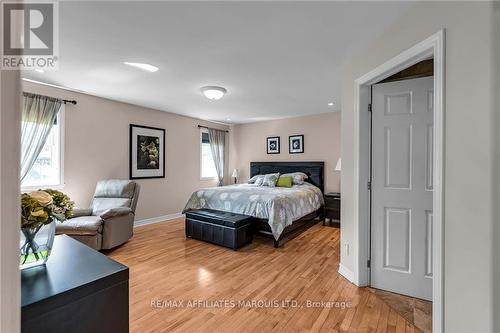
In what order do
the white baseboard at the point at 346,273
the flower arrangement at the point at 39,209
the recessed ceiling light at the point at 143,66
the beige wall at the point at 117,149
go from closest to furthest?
the flower arrangement at the point at 39,209 → the white baseboard at the point at 346,273 → the recessed ceiling light at the point at 143,66 → the beige wall at the point at 117,149

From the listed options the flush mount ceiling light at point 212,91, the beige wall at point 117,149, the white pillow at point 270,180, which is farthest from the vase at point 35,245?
the white pillow at point 270,180

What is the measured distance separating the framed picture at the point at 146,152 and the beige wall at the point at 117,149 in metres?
0.10

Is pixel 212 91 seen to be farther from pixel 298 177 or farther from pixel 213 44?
pixel 298 177

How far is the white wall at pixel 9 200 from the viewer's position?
0.50m

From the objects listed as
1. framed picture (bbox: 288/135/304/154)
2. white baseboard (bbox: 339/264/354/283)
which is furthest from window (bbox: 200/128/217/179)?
white baseboard (bbox: 339/264/354/283)

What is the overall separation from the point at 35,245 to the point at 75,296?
40cm

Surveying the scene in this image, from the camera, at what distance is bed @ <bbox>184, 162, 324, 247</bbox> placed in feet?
11.6

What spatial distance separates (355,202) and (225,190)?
2460 mm

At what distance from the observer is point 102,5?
5.68 ft

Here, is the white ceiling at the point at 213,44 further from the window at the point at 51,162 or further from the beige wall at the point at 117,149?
the window at the point at 51,162

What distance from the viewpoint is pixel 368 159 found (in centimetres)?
239

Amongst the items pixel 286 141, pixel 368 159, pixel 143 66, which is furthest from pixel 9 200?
pixel 286 141

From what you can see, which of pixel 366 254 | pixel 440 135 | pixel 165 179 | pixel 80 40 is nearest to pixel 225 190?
pixel 165 179

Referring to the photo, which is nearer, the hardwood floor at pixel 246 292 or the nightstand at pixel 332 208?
the hardwood floor at pixel 246 292
